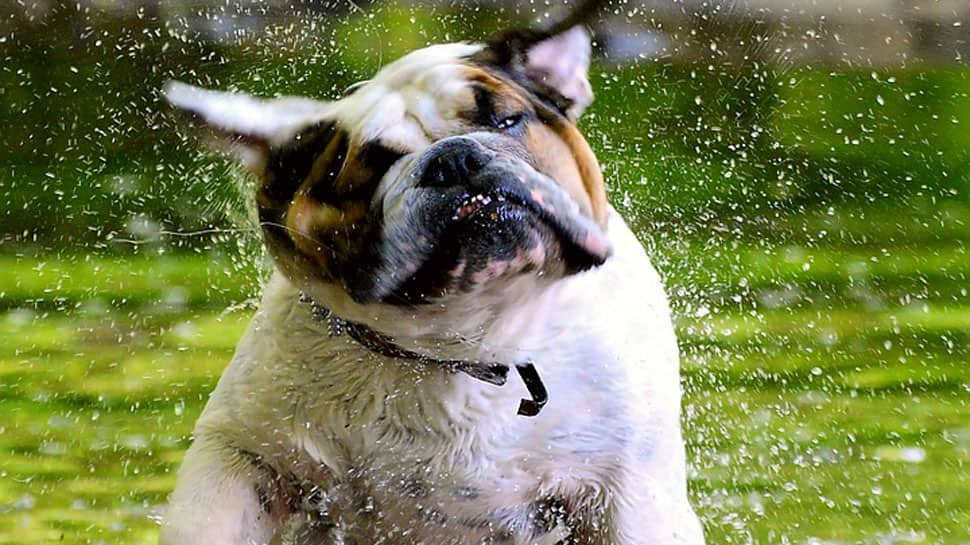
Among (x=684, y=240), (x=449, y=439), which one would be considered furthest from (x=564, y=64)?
(x=684, y=240)

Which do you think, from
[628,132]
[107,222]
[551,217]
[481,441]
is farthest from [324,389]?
[107,222]

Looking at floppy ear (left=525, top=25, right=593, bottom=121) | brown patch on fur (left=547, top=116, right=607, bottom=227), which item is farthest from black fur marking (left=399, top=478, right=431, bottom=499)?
floppy ear (left=525, top=25, right=593, bottom=121)

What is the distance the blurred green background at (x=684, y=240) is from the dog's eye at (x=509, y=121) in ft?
4.32

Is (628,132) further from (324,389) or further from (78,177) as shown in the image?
(324,389)

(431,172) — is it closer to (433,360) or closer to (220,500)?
(433,360)

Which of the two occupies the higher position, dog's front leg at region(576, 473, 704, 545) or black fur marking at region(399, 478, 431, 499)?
black fur marking at region(399, 478, 431, 499)

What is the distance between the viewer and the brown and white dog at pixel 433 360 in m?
2.31

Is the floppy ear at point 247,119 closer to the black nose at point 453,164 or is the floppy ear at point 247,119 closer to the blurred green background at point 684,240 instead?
the black nose at point 453,164

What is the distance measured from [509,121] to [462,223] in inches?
8.9

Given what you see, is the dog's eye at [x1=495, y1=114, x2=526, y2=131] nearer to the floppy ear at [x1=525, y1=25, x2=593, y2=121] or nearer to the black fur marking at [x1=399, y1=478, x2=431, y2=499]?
the floppy ear at [x1=525, y1=25, x2=593, y2=121]

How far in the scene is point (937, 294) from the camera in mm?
5168

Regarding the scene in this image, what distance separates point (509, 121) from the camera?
2330 millimetres

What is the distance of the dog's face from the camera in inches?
86.6

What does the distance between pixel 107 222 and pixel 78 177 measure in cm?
25
